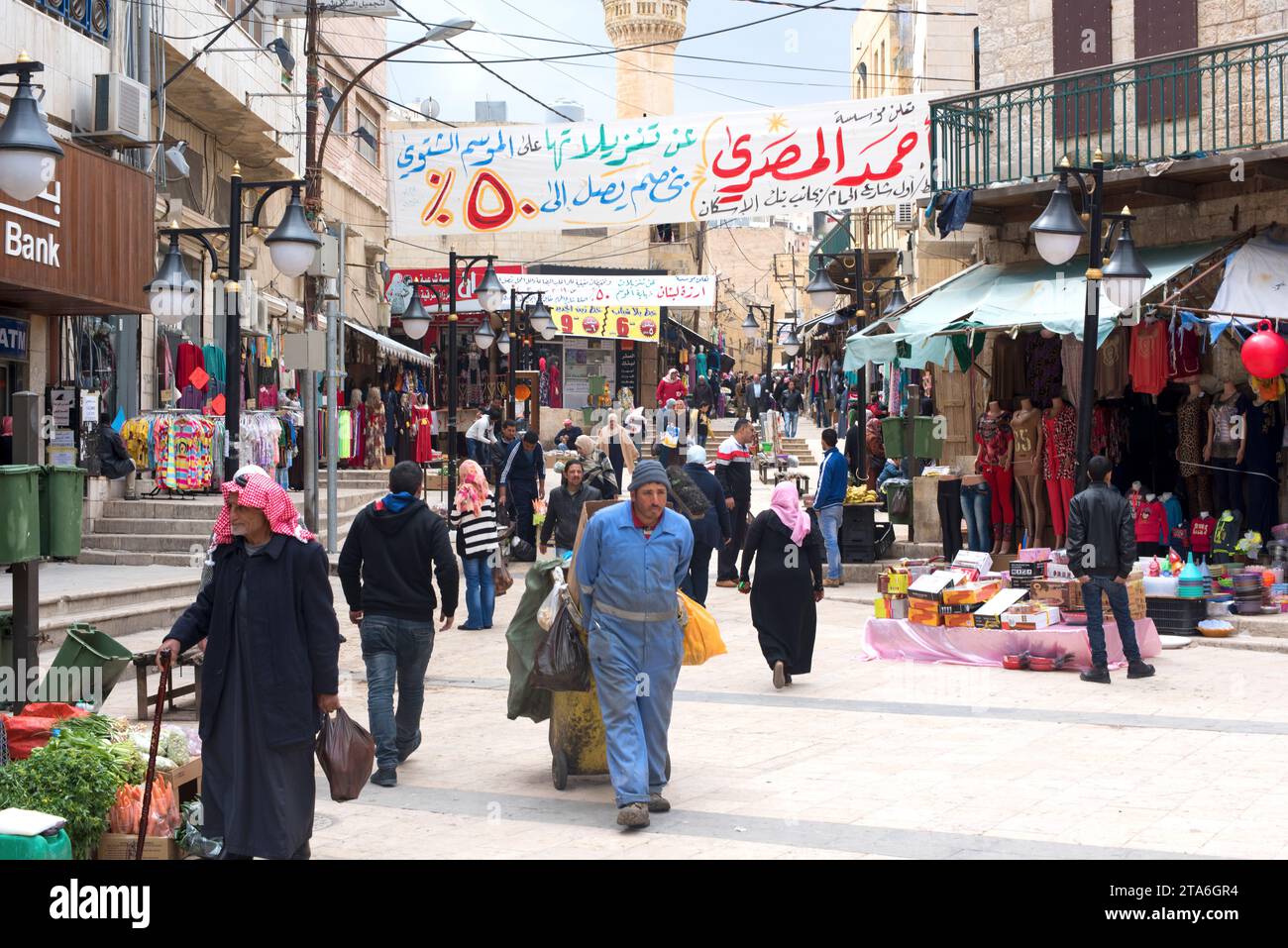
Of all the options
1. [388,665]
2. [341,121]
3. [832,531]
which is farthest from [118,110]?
[341,121]

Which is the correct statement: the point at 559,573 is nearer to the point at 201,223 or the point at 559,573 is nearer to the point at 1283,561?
the point at 1283,561

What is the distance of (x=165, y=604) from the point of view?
1426 centimetres

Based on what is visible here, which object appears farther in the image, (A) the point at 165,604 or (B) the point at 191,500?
(B) the point at 191,500

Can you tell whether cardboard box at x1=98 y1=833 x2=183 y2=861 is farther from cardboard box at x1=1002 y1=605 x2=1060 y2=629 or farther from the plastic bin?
cardboard box at x1=1002 y1=605 x2=1060 y2=629

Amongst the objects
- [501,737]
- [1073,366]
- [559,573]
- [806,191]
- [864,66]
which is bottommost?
Result: [501,737]

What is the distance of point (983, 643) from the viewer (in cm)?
1276

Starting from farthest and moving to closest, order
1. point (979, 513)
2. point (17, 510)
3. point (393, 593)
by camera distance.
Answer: point (979, 513)
point (393, 593)
point (17, 510)

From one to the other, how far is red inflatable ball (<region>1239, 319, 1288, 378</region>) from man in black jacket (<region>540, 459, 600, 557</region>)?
20.5ft

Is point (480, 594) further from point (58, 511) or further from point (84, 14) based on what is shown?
point (84, 14)

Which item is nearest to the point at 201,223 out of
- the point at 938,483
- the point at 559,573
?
the point at 938,483

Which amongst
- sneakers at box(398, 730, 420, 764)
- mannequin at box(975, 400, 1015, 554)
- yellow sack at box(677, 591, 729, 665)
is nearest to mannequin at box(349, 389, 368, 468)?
mannequin at box(975, 400, 1015, 554)

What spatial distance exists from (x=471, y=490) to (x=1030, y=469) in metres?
6.81

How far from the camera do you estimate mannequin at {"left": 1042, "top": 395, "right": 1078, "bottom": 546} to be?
54.5ft

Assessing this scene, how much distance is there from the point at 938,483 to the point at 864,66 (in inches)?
1185
